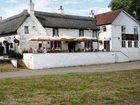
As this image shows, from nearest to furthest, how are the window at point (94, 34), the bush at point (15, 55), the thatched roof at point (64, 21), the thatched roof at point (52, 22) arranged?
the bush at point (15, 55) → the thatched roof at point (52, 22) → the thatched roof at point (64, 21) → the window at point (94, 34)

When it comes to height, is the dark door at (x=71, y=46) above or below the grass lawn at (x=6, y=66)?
above

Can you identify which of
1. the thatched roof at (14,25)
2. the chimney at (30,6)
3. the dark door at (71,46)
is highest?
the chimney at (30,6)

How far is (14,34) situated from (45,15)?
24.5 feet

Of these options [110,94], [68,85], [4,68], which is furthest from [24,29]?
[110,94]

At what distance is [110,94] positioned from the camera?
1678 centimetres

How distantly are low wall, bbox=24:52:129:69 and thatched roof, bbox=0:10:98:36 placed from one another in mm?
9170

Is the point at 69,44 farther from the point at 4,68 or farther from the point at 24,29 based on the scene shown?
the point at 4,68

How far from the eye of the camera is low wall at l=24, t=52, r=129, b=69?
135 ft

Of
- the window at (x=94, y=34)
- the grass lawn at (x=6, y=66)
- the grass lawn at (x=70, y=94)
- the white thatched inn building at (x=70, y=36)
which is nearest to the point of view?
the grass lawn at (x=70, y=94)

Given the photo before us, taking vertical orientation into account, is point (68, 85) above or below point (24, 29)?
below

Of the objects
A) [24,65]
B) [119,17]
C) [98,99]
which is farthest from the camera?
[119,17]

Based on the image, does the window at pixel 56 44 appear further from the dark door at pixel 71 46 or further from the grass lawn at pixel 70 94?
the grass lawn at pixel 70 94

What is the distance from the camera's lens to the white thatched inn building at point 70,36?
45.1 metres

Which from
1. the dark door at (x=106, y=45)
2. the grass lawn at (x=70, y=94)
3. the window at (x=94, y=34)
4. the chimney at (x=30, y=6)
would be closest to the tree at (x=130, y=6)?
the window at (x=94, y=34)
